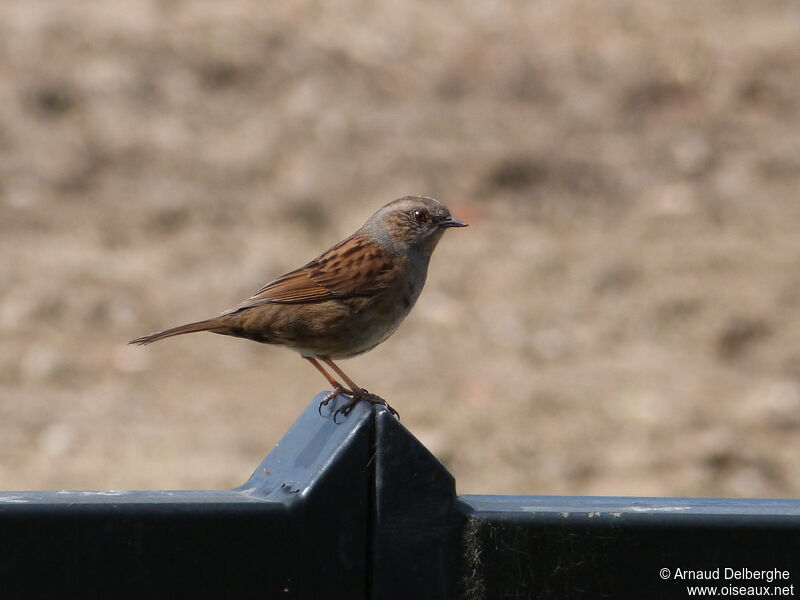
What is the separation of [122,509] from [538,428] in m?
7.06

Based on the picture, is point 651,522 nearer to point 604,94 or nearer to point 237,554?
point 237,554

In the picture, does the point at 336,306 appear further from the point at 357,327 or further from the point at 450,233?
the point at 450,233

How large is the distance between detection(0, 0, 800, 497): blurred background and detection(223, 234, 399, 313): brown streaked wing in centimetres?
382

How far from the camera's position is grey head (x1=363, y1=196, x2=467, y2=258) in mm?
5160

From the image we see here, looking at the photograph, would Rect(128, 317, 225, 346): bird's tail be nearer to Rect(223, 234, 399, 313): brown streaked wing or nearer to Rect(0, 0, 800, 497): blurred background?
Rect(223, 234, 399, 313): brown streaked wing

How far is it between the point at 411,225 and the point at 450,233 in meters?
6.74

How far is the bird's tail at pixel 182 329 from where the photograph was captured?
4527 mm

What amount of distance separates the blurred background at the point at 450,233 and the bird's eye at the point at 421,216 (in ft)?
12.2

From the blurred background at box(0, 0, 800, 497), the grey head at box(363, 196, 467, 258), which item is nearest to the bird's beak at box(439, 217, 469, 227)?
the grey head at box(363, 196, 467, 258)

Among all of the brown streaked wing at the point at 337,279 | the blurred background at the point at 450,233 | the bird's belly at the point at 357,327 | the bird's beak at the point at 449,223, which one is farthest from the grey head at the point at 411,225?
the blurred background at the point at 450,233

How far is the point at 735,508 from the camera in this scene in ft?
9.71

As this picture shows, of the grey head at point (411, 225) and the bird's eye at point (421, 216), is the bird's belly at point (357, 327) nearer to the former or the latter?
the grey head at point (411, 225)

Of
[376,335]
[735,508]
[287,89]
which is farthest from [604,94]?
[735,508]

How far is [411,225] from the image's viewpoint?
526 centimetres
